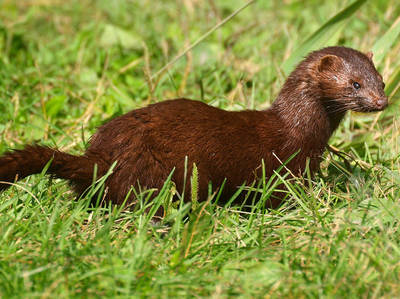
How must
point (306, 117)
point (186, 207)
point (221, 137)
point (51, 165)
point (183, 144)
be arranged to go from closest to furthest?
1. point (186, 207)
2. point (51, 165)
3. point (183, 144)
4. point (221, 137)
5. point (306, 117)

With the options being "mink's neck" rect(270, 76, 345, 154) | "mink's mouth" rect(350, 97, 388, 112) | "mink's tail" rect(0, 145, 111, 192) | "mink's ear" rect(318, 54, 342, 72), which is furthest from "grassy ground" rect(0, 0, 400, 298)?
"mink's ear" rect(318, 54, 342, 72)

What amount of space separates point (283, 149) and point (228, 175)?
44 cm

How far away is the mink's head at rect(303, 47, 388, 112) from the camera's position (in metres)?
3.86

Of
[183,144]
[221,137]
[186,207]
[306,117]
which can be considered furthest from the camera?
[306,117]

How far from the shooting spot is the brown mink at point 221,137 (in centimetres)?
341

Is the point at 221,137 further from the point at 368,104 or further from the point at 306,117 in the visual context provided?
the point at 368,104

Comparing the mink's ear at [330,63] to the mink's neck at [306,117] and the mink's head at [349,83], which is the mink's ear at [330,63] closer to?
the mink's head at [349,83]

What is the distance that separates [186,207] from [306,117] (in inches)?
51.3

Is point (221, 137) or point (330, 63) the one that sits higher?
point (330, 63)

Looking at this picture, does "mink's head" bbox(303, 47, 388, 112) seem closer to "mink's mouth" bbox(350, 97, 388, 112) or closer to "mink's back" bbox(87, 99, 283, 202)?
"mink's mouth" bbox(350, 97, 388, 112)

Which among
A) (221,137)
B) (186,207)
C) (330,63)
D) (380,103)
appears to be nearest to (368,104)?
(380,103)

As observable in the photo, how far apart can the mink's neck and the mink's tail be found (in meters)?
1.27

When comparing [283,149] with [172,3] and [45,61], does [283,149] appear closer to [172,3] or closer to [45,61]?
[45,61]

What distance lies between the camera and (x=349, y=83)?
3.90 m
